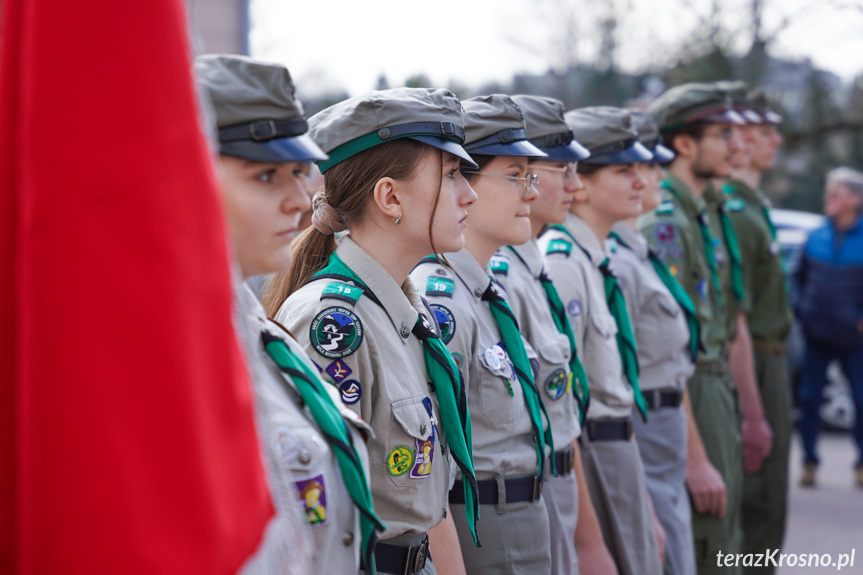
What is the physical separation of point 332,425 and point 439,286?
4.03 feet

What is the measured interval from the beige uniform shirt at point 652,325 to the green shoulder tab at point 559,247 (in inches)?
22.0

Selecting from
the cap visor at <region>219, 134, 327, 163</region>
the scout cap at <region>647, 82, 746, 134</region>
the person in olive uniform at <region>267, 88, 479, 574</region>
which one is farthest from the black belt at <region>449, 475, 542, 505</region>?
the scout cap at <region>647, 82, 746, 134</region>

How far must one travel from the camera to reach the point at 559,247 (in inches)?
153

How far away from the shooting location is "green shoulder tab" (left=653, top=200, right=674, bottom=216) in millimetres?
5152

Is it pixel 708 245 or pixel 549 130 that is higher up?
pixel 549 130

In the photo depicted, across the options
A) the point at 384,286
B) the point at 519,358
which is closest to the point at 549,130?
the point at 519,358

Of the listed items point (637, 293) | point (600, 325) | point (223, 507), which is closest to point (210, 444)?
point (223, 507)

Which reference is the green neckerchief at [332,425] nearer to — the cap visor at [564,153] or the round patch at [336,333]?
the round patch at [336,333]

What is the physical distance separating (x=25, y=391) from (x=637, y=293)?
150 inches

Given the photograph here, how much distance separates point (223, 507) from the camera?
896 millimetres

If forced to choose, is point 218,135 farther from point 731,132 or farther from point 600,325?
point 731,132

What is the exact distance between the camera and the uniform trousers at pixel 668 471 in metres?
4.34

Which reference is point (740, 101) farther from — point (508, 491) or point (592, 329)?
point (508, 491)

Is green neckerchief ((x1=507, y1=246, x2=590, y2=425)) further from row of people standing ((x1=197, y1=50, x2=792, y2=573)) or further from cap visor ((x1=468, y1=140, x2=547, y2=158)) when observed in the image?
cap visor ((x1=468, y1=140, x2=547, y2=158))
